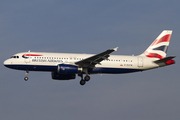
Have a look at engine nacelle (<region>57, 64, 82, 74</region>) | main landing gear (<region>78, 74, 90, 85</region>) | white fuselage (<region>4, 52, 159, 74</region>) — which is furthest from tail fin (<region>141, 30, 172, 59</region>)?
engine nacelle (<region>57, 64, 82, 74</region>)

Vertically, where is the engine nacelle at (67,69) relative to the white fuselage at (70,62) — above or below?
below

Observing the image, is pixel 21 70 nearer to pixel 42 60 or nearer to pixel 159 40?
pixel 42 60

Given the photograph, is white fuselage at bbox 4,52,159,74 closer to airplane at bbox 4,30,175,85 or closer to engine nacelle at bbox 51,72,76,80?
airplane at bbox 4,30,175,85

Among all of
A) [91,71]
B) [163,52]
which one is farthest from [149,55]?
[91,71]

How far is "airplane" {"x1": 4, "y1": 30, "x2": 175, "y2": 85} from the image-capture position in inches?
1873

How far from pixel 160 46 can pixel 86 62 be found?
13464mm

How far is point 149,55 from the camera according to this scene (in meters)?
53.4

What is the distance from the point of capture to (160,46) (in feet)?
179

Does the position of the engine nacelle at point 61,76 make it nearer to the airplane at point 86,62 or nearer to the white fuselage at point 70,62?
the airplane at point 86,62

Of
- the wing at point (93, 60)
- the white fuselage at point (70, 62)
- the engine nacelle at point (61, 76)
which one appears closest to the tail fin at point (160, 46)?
the white fuselage at point (70, 62)

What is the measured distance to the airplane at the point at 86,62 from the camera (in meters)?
47.6

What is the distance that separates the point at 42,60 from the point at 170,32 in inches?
853

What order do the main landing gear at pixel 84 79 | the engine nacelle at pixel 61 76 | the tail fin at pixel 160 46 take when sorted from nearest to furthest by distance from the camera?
1. the main landing gear at pixel 84 79
2. the engine nacelle at pixel 61 76
3. the tail fin at pixel 160 46

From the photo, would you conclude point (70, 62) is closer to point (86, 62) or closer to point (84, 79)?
point (86, 62)
